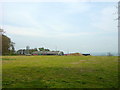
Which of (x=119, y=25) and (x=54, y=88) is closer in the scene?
(x=54, y=88)

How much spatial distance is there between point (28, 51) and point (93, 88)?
76937 mm

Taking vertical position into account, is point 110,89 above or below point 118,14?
below

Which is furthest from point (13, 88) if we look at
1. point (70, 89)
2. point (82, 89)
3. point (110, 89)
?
point (110, 89)

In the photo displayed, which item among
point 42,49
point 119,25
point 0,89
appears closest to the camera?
point 0,89

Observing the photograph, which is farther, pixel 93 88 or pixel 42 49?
pixel 42 49

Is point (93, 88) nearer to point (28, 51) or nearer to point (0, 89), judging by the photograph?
point (0, 89)

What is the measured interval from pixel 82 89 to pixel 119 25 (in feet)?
12.7

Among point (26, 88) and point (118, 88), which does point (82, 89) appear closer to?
point (118, 88)

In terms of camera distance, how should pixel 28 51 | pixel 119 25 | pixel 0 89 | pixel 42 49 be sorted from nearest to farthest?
pixel 0 89 < pixel 119 25 < pixel 28 51 < pixel 42 49

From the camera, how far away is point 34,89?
3967mm

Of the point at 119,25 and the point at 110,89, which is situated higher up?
the point at 119,25

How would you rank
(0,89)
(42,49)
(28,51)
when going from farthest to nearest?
(42,49)
(28,51)
(0,89)

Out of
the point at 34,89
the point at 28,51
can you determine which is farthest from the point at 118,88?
the point at 28,51

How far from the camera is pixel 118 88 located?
409 cm
